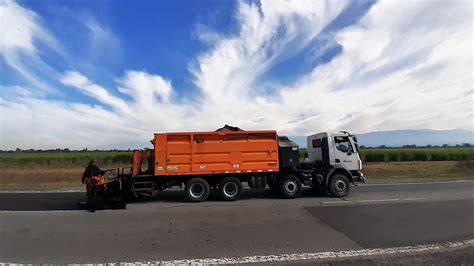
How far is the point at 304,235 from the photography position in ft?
23.4

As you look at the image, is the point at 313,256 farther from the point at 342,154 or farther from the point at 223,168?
the point at 342,154

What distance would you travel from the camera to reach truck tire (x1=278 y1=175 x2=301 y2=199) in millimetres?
12523

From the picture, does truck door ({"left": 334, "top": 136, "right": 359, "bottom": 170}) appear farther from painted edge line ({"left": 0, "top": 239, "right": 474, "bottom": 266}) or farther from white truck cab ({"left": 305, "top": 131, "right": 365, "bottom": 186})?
painted edge line ({"left": 0, "top": 239, "right": 474, "bottom": 266})

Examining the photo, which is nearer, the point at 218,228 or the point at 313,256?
the point at 313,256

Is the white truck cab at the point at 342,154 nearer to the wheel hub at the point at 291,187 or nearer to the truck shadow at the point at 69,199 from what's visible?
the truck shadow at the point at 69,199

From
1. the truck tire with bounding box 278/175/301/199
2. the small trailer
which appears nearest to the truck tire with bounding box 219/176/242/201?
the small trailer

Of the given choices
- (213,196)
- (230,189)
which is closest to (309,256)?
(230,189)

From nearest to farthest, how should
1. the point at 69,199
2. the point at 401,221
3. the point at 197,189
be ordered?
the point at 401,221, the point at 197,189, the point at 69,199

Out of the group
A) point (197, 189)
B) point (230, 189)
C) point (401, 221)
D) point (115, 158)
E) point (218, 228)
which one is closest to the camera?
point (218, 228)

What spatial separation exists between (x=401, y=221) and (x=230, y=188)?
5.72m

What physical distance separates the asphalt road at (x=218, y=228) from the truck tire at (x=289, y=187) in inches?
35.3

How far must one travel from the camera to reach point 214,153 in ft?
40.4

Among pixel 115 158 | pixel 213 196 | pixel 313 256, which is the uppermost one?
pixel 115 158

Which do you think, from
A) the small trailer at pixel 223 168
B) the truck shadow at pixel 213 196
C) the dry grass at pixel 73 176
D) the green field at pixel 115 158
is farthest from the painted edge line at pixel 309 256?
the green field at pixel 115 158
